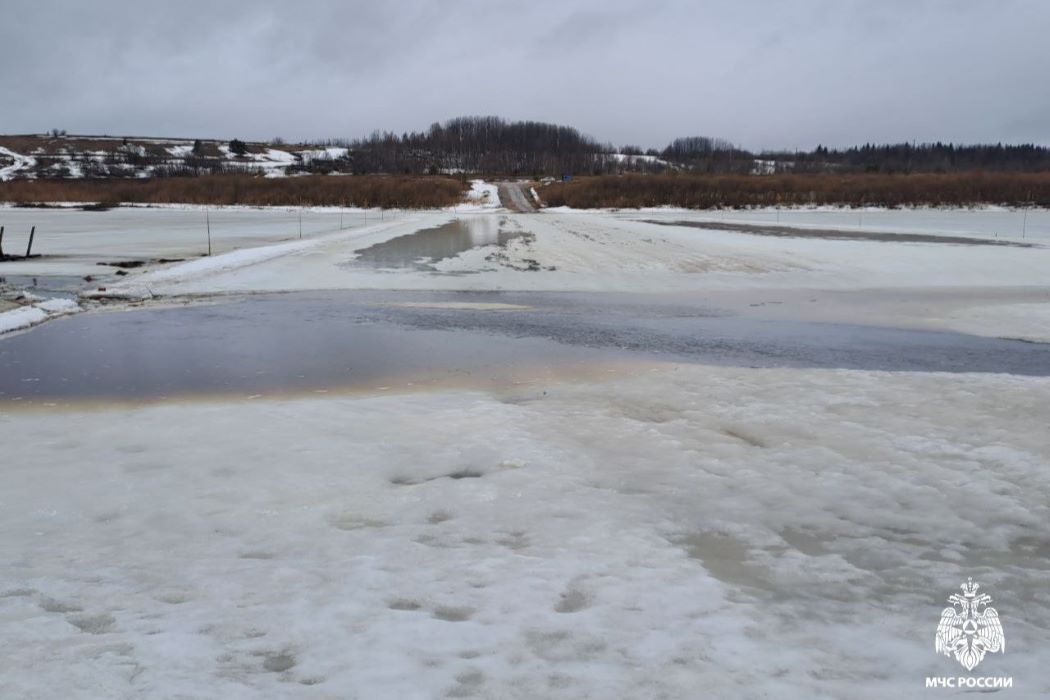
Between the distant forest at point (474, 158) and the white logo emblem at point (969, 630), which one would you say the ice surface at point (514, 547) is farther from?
the distant forest at point (474, 158)

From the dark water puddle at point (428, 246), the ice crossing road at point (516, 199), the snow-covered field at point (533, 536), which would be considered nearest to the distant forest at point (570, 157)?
the ice crossing road at point (516, 199)

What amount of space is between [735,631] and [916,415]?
4.78 metres

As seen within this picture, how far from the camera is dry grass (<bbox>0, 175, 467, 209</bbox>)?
74938 mm

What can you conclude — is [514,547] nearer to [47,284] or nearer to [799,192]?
[47,284]

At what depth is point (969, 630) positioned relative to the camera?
3.85 m

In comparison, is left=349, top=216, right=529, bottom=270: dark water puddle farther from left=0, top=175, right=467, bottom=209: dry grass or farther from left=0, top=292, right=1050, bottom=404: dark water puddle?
left=0, top=175, right=467, bottom=209: dry grass

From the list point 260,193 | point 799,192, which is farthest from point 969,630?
point 260,193

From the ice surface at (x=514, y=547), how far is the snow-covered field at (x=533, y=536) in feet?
0.07

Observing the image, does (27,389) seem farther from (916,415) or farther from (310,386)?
(916,415)

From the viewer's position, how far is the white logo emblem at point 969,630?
3643 millimetres

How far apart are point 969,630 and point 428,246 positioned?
2596 centimetres

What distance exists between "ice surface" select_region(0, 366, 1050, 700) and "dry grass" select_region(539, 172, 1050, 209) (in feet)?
217

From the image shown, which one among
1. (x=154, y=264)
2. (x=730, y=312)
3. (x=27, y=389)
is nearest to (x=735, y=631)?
(x=27, y=389)
